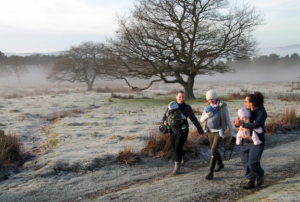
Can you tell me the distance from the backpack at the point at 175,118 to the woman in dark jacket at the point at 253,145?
1.28 metres

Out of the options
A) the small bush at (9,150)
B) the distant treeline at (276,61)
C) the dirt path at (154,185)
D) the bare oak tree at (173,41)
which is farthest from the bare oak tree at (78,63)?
the distant treeline at (276,61)

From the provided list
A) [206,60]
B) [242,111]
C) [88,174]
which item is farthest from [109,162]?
[206,60]

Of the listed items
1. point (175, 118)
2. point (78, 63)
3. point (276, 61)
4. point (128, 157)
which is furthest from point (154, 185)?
point (276, 61)

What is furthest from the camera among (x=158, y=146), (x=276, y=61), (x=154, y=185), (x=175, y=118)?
(x=276, y=61)

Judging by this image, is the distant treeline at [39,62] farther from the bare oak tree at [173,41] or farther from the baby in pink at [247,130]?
the baby in pink at [247,130]

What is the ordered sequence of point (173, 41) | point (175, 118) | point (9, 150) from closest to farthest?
point (175, 118) → point (9, 150) → point (173, 41)

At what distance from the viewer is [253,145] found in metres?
4.53

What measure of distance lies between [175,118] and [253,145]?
1.61 meters

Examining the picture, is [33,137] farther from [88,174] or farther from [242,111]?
[242,111]

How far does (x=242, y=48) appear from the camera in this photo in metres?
19.9

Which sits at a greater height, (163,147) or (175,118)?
(175,118)

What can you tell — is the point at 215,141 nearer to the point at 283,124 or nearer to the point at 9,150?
the point at 9,150

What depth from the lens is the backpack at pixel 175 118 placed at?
5383 mm

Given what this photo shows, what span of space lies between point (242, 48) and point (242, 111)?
55.4 feet
